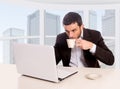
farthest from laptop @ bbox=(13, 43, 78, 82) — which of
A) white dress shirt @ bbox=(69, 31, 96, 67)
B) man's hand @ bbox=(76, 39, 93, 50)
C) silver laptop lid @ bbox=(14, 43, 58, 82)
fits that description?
white dress shirt @ bbox=(69, 31, 96, 67)

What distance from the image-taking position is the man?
194 cm

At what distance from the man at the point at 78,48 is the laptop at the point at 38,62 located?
0.43 m

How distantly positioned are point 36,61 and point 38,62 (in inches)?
0.7

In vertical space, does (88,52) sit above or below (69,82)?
above

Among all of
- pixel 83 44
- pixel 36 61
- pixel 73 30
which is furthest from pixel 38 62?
pixel 73 30

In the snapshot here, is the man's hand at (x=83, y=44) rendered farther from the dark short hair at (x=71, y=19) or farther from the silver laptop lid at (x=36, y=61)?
the silver laptop lid at (x=36, y=61)

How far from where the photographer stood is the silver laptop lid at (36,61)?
1350mm

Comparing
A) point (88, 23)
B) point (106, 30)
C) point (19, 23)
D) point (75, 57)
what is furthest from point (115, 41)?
point (75, 57)

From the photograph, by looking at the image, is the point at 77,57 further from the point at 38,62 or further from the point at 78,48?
the point at 38,62

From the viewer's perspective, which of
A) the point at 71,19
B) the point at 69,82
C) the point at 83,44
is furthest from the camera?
the point at 71,19

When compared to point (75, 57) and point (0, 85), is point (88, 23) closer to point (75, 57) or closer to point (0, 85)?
point (75, 57)

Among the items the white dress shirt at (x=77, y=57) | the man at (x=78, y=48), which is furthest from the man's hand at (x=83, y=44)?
the white dress shirt at (x=77, y=57)

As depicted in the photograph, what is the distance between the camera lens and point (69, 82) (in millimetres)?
1415

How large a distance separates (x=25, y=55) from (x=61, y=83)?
0.97ft
